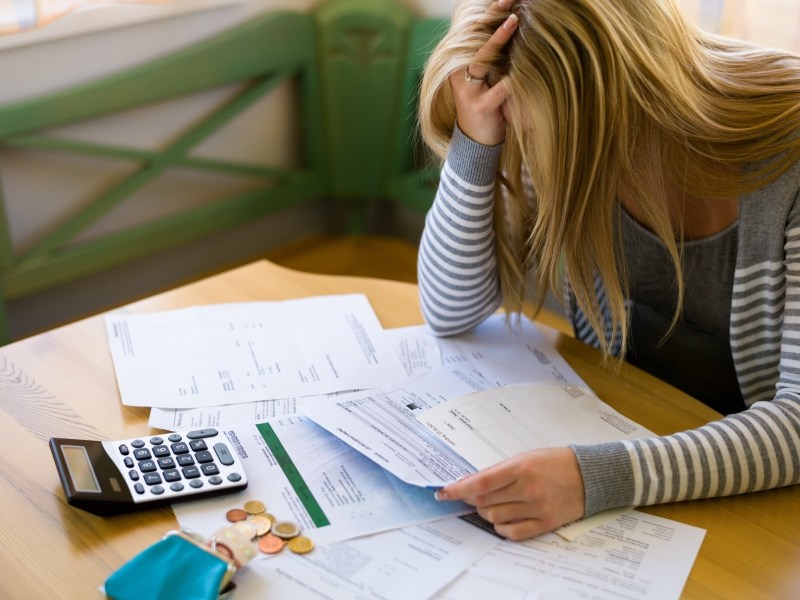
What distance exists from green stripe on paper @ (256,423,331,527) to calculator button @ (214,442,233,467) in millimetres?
48

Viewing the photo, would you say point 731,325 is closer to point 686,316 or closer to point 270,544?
point 686,316

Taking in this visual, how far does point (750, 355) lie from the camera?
1123mm

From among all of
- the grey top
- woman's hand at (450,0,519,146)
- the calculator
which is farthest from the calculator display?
the grey top

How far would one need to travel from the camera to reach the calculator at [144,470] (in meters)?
0.85

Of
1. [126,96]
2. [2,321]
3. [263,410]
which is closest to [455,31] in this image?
[263,410]

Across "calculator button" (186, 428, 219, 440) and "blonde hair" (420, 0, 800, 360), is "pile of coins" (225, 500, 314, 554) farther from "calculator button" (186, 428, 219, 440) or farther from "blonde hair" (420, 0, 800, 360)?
"blonde hair" (420, 0, 800, 360)

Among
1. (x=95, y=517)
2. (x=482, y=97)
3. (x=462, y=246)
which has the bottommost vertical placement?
(x=95, y=517)

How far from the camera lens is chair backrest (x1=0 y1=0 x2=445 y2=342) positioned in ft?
6.40

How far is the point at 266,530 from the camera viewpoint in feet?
2.72

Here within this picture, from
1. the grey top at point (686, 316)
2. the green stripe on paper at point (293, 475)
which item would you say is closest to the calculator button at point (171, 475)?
the green stripe on paper at point (293, 475)

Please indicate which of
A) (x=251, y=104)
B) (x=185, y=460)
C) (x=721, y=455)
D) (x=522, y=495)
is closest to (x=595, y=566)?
(x=522, y=495)

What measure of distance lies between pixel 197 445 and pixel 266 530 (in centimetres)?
14

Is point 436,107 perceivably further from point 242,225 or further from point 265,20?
point 242,225

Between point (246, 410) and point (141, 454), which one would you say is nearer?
point (141, 454)
